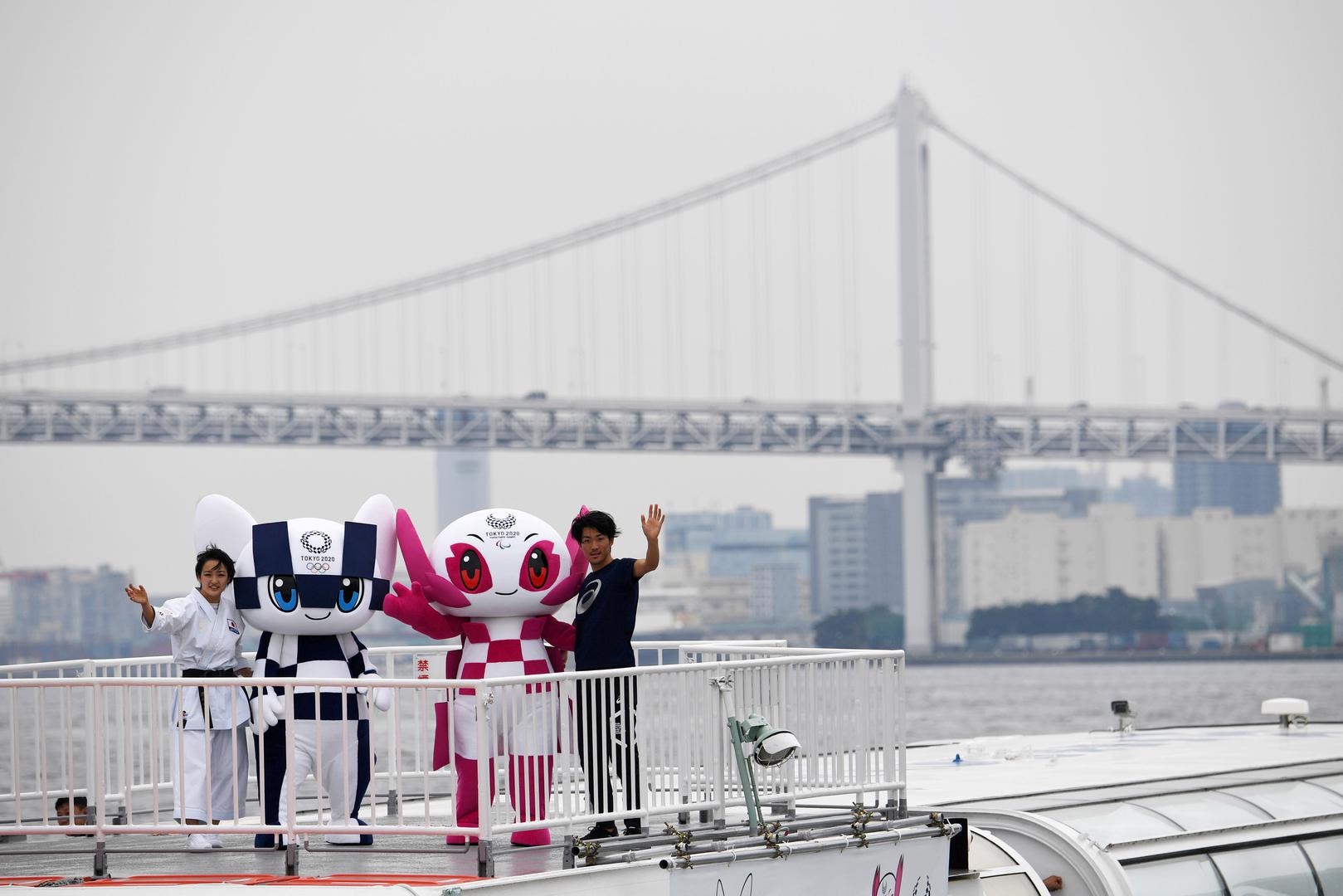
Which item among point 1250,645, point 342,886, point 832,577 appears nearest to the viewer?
point 342,886

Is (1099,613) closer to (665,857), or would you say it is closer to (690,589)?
(690,589)

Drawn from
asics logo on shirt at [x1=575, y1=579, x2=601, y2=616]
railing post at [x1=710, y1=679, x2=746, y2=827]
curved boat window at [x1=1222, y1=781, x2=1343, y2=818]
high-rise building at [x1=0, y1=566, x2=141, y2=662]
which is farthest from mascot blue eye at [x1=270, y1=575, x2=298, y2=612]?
high-rise building at [x1=0, y1=566, x2=141, y2=662]

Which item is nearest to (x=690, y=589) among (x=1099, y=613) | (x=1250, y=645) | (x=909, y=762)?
(x=1099, y=613)

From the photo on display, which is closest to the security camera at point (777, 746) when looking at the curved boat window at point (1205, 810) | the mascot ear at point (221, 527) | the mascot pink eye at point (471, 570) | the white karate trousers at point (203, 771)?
the mascot pink eye at point (471, 570)

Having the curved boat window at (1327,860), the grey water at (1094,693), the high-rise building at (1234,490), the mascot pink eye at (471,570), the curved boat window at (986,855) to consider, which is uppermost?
the high-rise building at (1234,490)

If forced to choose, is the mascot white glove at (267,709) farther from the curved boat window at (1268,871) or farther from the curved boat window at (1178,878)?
the curved boat window at (1268,871)

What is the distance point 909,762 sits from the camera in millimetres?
12086

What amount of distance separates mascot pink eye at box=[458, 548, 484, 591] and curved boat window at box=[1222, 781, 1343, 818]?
424 cm

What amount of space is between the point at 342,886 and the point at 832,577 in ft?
228

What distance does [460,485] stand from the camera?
104 metres

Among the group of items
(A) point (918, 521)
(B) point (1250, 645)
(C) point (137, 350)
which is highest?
(C) point (137, 350)

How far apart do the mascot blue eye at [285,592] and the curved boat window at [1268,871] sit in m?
4.25

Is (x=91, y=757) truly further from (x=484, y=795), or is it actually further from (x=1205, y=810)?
(x=1205, y=810)

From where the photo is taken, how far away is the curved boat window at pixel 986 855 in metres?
8.23
